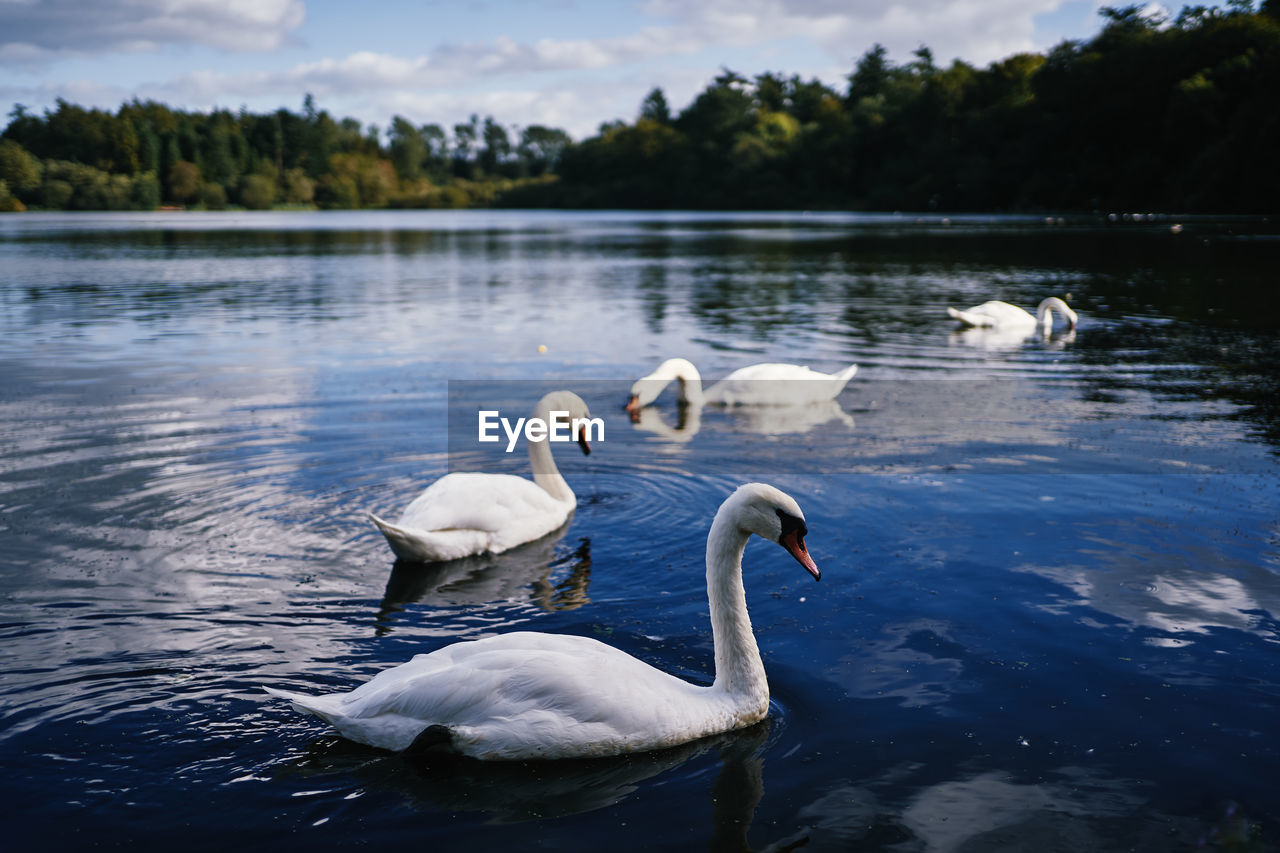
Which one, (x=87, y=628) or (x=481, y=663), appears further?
(x=87, y=628)

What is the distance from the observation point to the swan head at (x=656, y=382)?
46.7 ft

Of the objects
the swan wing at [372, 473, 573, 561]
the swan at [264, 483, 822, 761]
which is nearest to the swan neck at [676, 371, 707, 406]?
the swan wing at [372, 473, 573, 561]

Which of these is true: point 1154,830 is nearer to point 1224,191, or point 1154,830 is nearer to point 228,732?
point 228,732

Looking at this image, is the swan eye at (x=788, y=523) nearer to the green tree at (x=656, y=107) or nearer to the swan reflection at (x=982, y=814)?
the swan reflection at (x=982, y=814)

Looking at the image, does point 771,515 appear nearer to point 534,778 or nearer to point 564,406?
point 534,778

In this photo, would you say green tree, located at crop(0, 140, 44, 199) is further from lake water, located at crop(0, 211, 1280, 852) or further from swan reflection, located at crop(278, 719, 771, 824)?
swan reflection, located at crop(278, 719, 771, 824)

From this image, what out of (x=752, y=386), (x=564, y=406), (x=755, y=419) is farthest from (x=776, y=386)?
(x=564, y=406)

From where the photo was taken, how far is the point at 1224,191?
240 feet

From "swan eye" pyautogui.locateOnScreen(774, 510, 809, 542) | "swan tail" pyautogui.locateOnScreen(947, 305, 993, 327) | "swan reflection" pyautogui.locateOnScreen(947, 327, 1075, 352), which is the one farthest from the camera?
"swan tail" pyautogui.locateOnScreen(947, 305, 993, 327)

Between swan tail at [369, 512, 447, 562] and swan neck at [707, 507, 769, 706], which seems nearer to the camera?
swan neck at [707, 507, 769, 706]

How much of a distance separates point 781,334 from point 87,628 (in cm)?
1687

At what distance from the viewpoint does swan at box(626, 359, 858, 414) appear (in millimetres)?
14219

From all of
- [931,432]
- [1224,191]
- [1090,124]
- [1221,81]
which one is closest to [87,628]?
[931,432]

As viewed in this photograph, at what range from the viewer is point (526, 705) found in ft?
16.9
